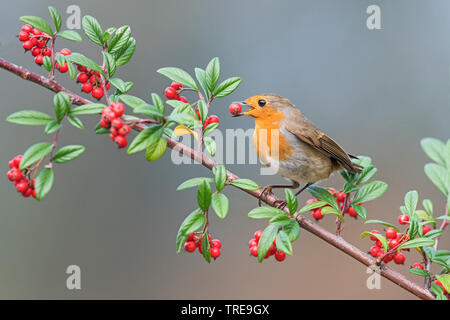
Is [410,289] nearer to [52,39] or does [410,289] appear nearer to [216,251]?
[216,251]

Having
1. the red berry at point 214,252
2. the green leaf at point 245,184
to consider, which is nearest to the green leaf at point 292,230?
the green leaf at point 245,184

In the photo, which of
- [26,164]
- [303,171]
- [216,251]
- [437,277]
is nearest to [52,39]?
[26,164]

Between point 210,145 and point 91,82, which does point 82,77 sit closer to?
point 91,82

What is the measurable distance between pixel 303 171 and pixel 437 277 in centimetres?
92

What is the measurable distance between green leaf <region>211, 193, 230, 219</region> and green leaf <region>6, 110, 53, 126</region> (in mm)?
511

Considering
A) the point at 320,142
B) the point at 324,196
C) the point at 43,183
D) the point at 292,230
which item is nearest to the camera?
the point at 43,183

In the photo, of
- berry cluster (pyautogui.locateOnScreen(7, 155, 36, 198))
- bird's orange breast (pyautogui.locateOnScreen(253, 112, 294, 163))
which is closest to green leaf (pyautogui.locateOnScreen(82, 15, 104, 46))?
berry cluster (pyautogui.locateOnScreen(7, 155, 36, 198))

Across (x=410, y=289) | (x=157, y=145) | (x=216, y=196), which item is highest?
(x=157, y=145)

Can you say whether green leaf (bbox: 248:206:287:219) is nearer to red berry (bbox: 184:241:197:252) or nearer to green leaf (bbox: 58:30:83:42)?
red berry (bbox: 184:241:197:252)

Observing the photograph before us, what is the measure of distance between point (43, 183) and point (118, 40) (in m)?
0.59

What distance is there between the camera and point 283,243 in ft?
4.54

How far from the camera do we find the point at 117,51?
1.56 m

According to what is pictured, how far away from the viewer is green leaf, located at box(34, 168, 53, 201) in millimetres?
1178

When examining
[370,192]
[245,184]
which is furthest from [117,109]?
[370,192]
